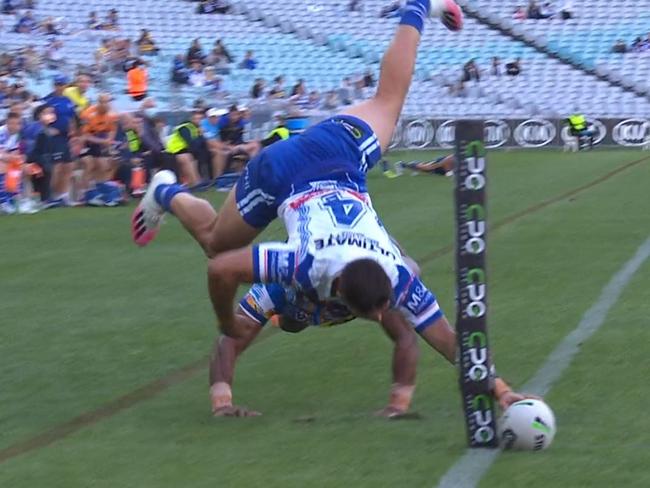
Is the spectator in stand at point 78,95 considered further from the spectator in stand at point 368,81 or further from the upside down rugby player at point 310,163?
the upside down rugby player at point 310,163

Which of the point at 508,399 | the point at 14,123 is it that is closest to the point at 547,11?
the point at 14,123

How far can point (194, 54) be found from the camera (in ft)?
109

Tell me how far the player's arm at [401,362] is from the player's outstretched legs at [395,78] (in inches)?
35.2

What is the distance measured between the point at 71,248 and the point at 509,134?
2008 cm

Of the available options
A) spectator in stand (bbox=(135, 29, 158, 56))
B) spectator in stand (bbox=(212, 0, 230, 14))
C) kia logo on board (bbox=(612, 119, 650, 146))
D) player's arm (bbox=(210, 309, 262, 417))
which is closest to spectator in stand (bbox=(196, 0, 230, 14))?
spectator in stand (bbox=(212, 0, 230, 14))

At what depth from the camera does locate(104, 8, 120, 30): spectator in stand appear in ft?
112

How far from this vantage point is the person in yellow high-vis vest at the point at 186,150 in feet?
71.3

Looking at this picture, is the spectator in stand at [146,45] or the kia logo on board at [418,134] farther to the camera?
the spectator in stand at [146,45]

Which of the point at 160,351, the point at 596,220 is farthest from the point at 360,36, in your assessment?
the point at 160,351

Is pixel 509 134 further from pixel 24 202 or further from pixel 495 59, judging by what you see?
pixel 24 202

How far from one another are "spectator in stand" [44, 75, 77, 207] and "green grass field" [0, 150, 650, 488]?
14.0ft

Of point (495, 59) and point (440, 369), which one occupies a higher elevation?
point (440, 369)

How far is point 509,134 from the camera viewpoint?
111 ft

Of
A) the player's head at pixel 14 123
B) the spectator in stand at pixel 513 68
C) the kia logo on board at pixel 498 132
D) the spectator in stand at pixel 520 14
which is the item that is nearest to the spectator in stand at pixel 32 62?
the player's head at pixel 14 123
